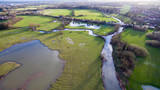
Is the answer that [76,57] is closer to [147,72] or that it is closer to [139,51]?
[147,72]

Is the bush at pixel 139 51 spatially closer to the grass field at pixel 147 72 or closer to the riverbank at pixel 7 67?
the grass field at pixel 147 72

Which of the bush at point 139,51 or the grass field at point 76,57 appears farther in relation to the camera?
the bush at point 139,51

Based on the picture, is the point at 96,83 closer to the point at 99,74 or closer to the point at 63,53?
the point at 99,74

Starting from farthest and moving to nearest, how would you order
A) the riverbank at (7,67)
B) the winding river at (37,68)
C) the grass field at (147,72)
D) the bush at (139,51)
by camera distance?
the bush at (139,51), the riverbank at (7,67), the winding river at (37,68), the grass field at (147,72)

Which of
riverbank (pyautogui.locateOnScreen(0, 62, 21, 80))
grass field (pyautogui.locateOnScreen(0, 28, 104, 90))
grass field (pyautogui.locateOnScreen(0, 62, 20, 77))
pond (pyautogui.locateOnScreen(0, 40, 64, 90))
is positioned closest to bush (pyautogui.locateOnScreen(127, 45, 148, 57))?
grass field (pyautogui.locateOnScreen(0, 28, 104, 90))

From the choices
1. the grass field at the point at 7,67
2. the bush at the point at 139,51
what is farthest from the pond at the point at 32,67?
the bush at the point at 139,51

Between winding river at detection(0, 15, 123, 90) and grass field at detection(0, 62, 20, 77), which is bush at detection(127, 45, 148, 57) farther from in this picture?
grass field at detection(0, 62, 20, 77)

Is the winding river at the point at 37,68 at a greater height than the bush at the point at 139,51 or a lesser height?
lesser
